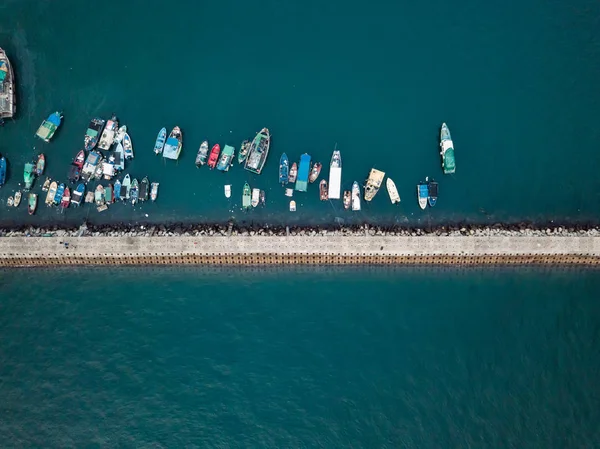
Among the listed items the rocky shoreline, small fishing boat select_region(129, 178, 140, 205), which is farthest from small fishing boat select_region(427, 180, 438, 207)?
small fishing boat select_region(129, 178, 140, 205)

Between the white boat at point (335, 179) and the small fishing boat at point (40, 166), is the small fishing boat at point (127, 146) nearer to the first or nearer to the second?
the small fishing boat at point (40, 166)

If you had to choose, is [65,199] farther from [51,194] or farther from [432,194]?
[432,194]

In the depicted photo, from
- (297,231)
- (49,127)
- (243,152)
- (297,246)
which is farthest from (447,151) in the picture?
(49,127)

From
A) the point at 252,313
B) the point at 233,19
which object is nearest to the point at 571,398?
the point at 252,313

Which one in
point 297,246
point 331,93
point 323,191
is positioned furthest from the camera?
point 331,93

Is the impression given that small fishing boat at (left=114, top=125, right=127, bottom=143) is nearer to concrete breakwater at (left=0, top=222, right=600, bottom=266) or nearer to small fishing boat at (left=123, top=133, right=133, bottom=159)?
small fishing boat at (left=123, top=133, right=133, bottom=159)

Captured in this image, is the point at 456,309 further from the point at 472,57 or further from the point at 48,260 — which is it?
the point at 48,260
